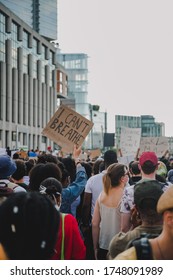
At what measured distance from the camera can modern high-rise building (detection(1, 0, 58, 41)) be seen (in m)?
101

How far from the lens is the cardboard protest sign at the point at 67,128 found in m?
9.70

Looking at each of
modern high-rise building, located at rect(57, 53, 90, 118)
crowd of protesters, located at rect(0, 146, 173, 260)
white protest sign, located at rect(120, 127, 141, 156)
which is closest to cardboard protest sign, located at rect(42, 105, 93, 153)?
crowd of protesters, located at rect(0, 146, 173, 260)

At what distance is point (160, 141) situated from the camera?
553 inches

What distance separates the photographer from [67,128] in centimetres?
990

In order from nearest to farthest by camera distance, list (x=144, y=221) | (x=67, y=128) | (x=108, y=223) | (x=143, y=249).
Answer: (x=143, y=249)
(x=144, y=221)
(x=108, y=223)
(x=67, y=128)

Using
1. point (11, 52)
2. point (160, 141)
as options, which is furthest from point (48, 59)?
point (160, 141)

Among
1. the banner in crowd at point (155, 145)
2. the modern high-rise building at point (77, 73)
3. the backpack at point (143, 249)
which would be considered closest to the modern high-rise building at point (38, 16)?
the modern high-rise building at point (77, 73)

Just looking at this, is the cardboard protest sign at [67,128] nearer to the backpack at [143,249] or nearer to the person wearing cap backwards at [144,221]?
the person wearing cap backwards at [144,221]

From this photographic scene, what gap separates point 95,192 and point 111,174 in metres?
0.99

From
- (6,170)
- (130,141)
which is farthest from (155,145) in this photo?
(6,170)

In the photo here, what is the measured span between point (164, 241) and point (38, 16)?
102897mm

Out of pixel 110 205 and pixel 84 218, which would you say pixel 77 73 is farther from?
pixel 110 205

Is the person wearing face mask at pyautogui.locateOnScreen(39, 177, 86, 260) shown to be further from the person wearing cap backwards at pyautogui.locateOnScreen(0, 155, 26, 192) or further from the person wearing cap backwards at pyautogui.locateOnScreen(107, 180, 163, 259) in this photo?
the person wearing cap backwards at pyautogui.locateOnScreen(0, 155, 26, 192)

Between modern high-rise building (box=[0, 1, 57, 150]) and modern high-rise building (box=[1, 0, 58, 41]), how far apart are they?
22.1 metres
